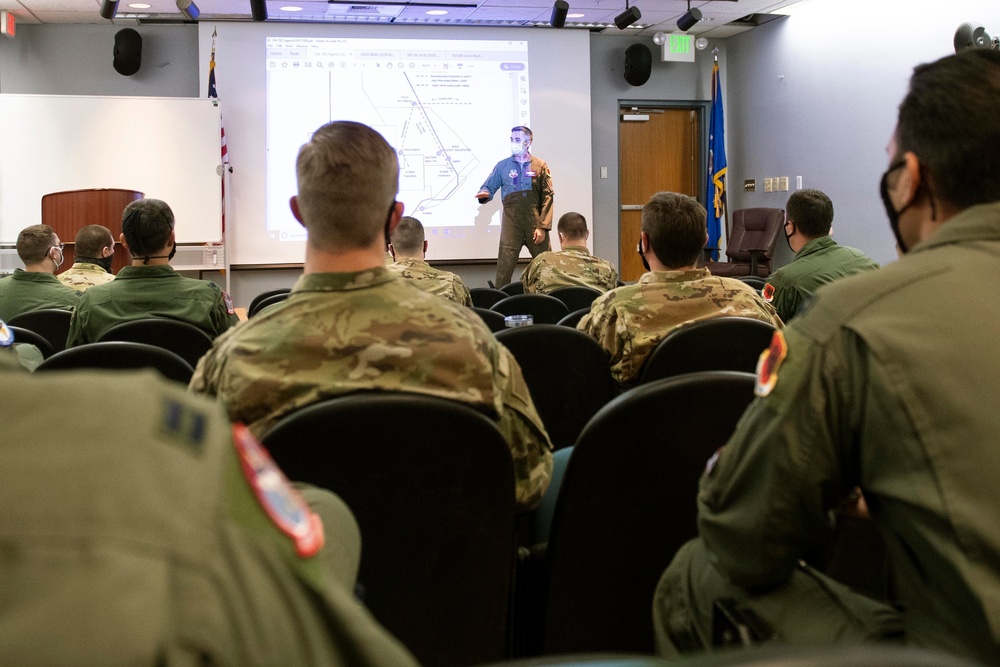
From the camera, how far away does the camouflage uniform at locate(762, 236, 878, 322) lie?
3941 millimetres

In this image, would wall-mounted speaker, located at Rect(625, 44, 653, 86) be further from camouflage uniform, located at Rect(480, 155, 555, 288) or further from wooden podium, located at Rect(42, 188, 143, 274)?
wooden podium, located at Rect(42, 188, 143, 274)

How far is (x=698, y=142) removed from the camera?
33.1ft

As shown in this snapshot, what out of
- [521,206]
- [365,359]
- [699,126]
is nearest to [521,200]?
[521,206]

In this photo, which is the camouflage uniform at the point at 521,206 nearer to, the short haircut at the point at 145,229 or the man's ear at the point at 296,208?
the short haircut at the point at 145,229

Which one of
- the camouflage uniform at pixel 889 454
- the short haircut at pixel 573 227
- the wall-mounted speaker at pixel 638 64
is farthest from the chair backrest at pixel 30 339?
the wall-mounted speaker at pixel 638 64

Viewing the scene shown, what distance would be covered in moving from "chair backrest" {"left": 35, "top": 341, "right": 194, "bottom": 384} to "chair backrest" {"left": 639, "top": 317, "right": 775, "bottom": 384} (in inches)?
45.8

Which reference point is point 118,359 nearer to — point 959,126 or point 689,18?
point 959,126

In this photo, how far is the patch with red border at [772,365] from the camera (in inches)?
38.1

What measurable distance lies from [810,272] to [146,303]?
2921 mm

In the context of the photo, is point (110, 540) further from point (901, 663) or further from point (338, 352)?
point (338, 352)

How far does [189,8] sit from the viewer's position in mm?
7234

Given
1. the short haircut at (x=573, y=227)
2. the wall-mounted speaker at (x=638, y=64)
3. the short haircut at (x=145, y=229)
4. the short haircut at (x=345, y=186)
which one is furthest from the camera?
the wall-mounted speaker at (x=638, y=64)

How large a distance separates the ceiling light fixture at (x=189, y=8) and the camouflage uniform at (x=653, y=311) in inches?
233

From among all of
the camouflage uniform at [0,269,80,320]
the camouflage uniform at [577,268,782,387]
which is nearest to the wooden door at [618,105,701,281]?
the camouflage uniform at [0,269,80,320]
